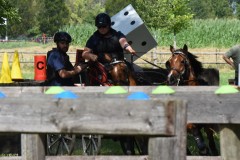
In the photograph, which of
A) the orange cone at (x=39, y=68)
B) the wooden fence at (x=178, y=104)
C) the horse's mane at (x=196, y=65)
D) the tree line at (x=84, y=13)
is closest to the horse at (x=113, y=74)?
the horse's mane at (x=196, y=65)

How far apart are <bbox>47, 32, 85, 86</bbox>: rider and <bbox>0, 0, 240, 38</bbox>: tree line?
35.8ft

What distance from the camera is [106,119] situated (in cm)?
408

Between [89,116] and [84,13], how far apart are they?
125 meters

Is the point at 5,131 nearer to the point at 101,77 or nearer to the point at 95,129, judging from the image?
the point at 95,129

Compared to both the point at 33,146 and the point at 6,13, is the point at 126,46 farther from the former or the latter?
the point at 6,13

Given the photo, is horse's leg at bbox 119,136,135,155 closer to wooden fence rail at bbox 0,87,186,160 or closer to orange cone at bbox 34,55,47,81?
wooden fence rail at bbox 0,87,186,160

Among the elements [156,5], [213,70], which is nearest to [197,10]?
[156,5]

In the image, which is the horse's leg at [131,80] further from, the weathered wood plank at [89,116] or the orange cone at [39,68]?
the weathered wood plank at [89,116]

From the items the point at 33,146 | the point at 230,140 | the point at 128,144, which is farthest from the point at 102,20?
the point at 33,146

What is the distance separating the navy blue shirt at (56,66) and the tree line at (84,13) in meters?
10.9

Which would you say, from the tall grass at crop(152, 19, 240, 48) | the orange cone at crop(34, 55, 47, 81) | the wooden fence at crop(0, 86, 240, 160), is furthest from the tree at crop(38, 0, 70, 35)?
the wooden fence at crop(0, 86, 240, 160)

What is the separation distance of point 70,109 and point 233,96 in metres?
1.53

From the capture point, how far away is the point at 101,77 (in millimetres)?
10602

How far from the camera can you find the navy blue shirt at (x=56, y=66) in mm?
10320
